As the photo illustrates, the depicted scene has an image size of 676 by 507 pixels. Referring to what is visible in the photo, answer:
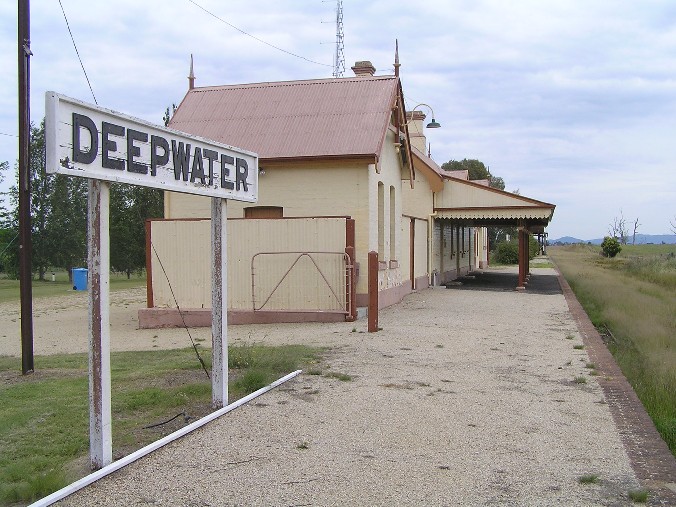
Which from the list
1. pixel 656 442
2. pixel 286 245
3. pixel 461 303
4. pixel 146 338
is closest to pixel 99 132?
pixel 656 442

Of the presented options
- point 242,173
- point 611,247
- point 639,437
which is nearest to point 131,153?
point 242,173

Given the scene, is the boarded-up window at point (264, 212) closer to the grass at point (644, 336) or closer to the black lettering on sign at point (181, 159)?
the grass at point (644, 336)

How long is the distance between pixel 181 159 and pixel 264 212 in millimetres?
10585

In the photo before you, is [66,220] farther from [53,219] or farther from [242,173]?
[242,173]

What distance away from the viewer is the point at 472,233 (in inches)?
1570

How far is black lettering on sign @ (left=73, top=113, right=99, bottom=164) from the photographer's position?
483 centimetres

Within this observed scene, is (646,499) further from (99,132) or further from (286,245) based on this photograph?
(286,245)

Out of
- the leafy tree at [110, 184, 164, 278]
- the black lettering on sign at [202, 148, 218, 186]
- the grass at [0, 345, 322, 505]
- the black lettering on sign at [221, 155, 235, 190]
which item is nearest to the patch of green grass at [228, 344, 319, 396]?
the grass at [0, 345, 322, 505]

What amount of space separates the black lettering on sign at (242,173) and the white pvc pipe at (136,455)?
6.98 ft

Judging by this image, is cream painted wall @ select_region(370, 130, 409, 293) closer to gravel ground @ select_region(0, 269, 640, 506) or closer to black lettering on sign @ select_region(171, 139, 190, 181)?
gravel ground @ select_region(0, 269, 640, 506)

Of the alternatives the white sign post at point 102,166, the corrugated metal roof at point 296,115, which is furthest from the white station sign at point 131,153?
the corrugated metal roof at point 296,115

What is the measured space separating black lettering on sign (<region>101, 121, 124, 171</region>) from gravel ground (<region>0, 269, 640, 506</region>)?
2.14 metres

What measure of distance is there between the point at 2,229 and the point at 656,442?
3707 centimetres

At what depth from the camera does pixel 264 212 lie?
16.8 metres
